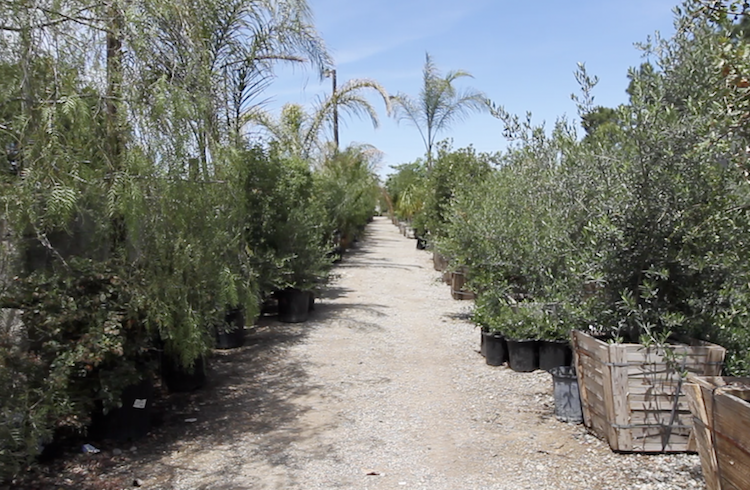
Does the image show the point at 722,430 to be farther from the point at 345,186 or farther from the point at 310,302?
the point at 345,186

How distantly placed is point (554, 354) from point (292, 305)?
4.01m

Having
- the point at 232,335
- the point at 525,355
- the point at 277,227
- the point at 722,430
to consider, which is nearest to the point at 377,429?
the point at 525,355

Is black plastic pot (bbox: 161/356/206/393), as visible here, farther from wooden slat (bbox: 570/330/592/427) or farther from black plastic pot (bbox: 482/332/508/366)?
wooden slat (bbox: 570/330/592/427)

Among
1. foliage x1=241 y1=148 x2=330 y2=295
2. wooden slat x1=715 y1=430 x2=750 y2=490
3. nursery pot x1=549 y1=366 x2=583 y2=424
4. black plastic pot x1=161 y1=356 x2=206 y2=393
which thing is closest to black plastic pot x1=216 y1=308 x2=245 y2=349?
foliage x1=241 y1=148 x2=330 y2=295

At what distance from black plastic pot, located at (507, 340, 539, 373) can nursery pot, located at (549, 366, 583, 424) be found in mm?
1394

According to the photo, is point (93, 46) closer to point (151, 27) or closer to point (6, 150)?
point (151, 27)

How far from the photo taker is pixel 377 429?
4.80 metres

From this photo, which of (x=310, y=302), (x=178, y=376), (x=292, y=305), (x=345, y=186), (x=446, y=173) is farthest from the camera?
(x=345, y=186)

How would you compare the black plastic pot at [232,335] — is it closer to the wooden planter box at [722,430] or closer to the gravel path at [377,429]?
the gravel path at [377,429]

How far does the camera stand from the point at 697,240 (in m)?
4.14

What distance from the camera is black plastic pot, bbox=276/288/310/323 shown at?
901cm

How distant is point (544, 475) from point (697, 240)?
1784 mm

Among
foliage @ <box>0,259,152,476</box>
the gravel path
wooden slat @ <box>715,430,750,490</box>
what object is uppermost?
foliage @ <box>0,259,152,476</box>

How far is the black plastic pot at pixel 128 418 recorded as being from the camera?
14.4 feet
